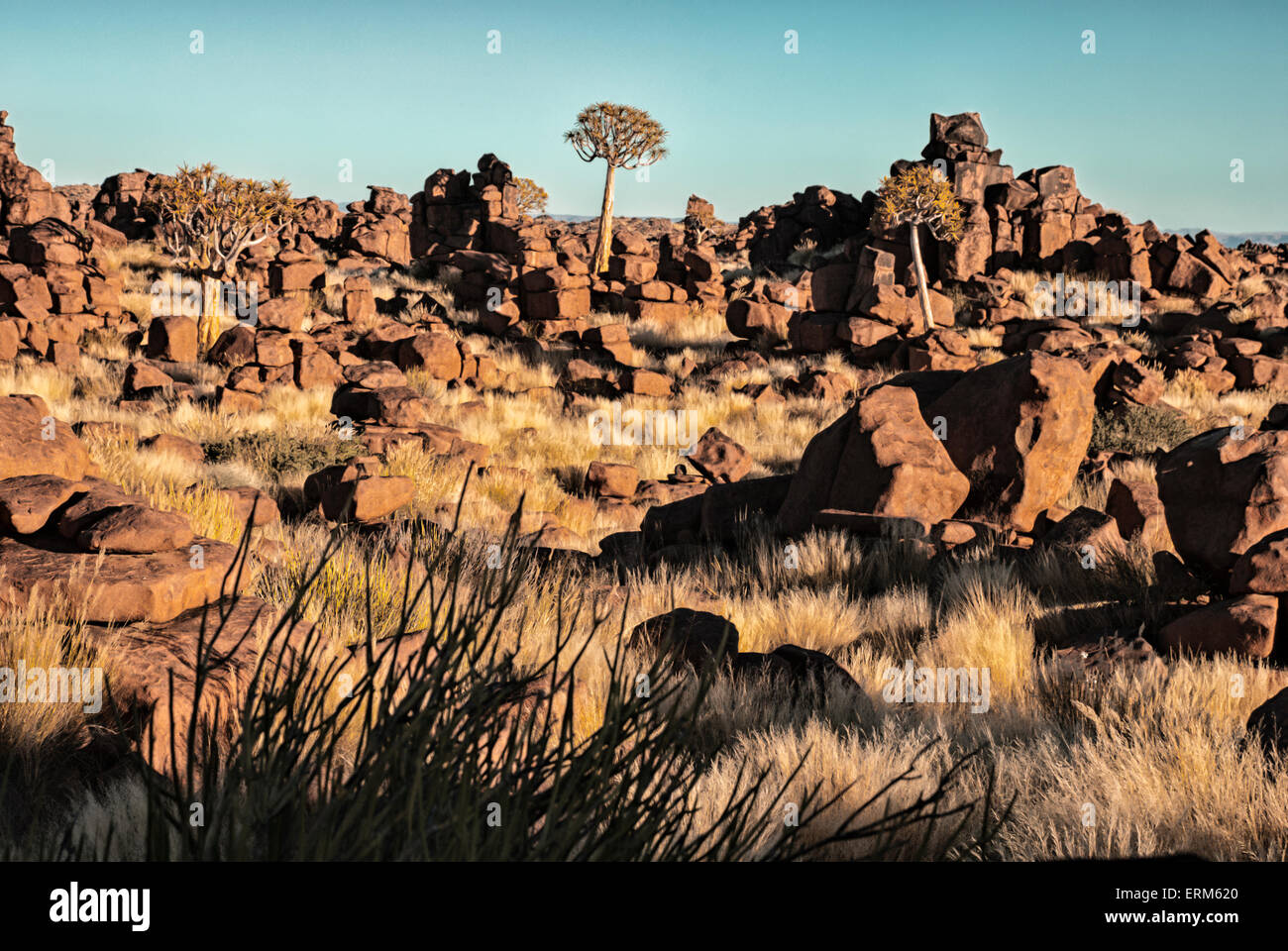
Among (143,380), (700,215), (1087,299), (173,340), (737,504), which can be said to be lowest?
(737,504)

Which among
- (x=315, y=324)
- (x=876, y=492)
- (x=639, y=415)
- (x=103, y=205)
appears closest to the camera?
(x=876, y=492)

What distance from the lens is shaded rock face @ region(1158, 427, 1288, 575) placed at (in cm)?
564

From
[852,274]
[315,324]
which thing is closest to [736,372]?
[852,274]

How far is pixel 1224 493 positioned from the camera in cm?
590

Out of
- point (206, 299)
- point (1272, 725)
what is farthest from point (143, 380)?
point (1272, 725)

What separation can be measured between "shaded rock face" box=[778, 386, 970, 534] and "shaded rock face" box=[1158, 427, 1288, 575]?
2.42m

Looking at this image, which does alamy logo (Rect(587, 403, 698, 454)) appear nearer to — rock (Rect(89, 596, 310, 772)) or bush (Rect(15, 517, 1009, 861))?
rock (Rect(89, 596, 310, 772))

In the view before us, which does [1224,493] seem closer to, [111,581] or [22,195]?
[111,581]

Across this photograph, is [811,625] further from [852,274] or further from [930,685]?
[852,274]

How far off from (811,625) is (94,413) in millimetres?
12188

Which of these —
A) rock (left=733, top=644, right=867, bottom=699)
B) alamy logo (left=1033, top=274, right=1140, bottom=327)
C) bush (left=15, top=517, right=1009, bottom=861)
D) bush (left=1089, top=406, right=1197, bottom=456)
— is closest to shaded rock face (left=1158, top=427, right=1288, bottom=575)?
rock (left=733, top=644, right=867, bottom=699)
